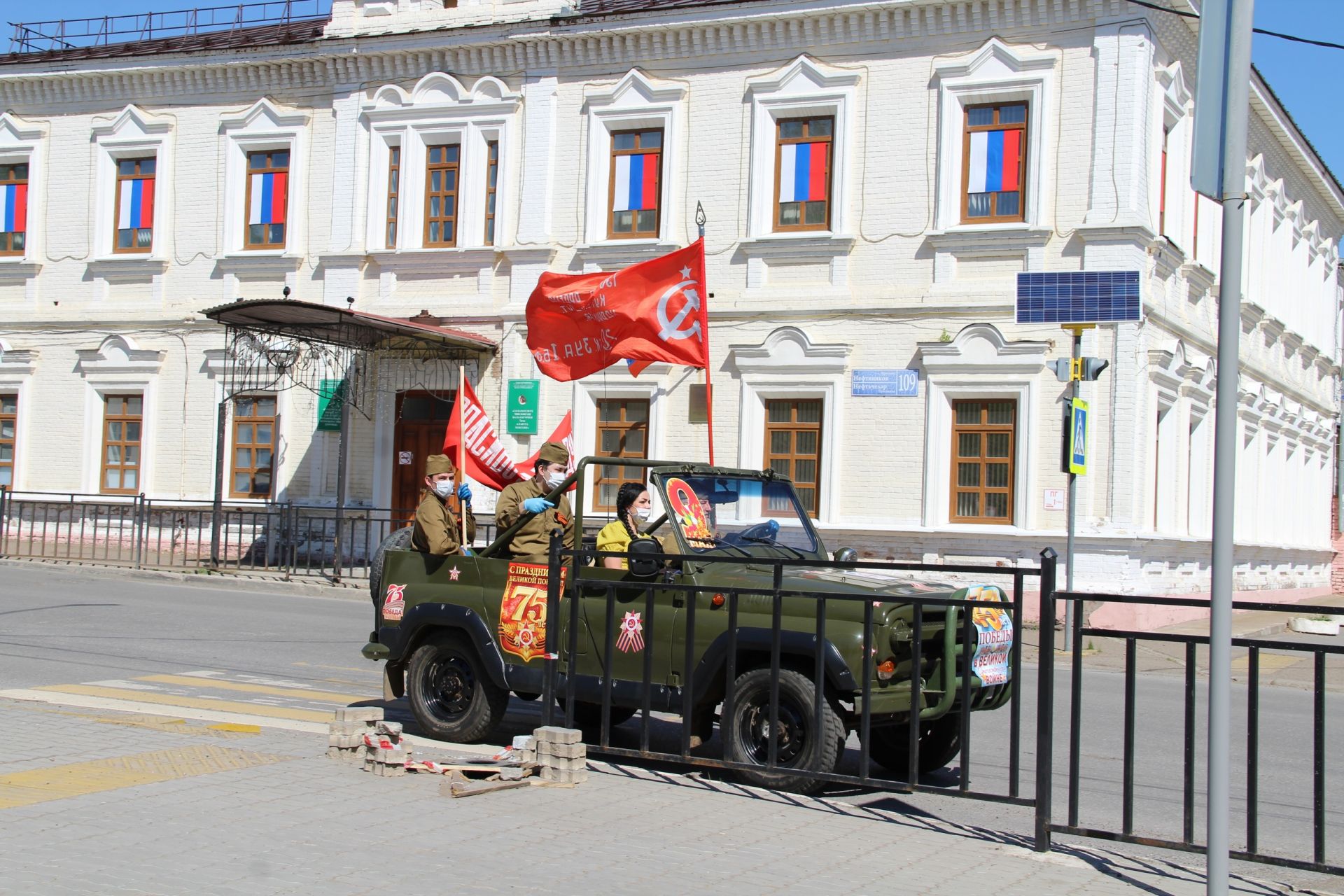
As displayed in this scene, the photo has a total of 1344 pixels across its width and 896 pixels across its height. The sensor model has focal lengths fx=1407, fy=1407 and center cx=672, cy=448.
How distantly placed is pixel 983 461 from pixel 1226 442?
52.2 ft

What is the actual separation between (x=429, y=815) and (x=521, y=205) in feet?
60.7

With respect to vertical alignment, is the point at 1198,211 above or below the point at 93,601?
above

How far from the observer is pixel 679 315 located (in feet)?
65.3

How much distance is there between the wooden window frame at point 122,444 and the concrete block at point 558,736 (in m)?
21.0

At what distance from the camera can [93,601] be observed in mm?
18062

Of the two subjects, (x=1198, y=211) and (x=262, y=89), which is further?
(x=262, y=89)

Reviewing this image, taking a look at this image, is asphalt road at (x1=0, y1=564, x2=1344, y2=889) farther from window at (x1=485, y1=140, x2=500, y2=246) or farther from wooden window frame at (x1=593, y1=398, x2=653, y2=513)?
window at (x1=485, y1=140, x2=500, y2=246)

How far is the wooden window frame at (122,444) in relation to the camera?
26.6 metres

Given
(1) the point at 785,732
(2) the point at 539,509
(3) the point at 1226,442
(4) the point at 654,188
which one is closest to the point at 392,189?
(4) the point at 654,188

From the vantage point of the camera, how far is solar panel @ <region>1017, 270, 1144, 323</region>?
20.0 m

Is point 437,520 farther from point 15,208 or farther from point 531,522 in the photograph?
Answer: point 15,208

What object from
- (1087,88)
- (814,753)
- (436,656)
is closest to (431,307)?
(1087,88)

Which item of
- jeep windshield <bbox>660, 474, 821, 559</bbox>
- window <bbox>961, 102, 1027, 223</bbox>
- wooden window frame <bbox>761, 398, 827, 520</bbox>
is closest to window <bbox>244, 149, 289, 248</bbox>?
wooden window frame <bbox>761, 398, 827, 520</bbox>

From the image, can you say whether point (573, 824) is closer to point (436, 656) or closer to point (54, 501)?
point (436, 656)
